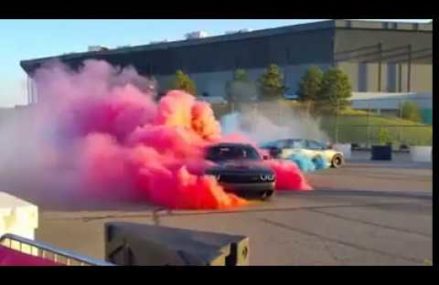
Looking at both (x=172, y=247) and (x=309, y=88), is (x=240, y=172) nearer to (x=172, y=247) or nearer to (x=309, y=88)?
(x=172, y=247)

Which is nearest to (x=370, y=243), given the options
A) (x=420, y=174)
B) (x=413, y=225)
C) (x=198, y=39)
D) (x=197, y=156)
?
(x=413, y=225)

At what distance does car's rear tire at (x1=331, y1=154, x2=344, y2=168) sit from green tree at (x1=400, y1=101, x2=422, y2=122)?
19.2 metres

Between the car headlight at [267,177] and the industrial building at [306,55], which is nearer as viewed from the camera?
the car headlight at [267,177]

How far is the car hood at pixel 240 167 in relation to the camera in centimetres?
1278

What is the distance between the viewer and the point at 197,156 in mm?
13578

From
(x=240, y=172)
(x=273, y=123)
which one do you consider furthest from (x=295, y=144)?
(x=273, y=123)

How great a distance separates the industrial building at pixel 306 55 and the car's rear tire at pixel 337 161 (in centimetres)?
3492

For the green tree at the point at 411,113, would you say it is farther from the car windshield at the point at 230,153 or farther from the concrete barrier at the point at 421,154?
the car windshield at the point at 230,153

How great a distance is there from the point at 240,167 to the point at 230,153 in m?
0.82

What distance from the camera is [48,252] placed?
416 cm

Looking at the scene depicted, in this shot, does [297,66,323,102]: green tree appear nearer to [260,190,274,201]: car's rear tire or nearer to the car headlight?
[260,190,274,201]: car's rear tire

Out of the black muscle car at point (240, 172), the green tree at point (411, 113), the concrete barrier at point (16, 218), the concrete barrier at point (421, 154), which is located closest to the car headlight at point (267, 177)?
the black muscle car at point (240, 172)
